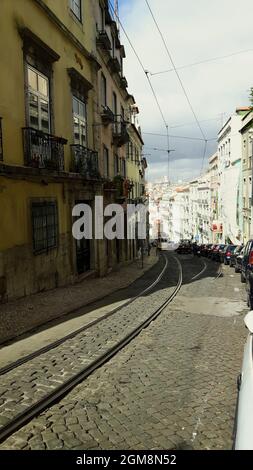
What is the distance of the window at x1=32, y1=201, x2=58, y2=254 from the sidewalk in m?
1.52

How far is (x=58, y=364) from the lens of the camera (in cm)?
623

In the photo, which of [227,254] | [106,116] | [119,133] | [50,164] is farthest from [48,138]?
[227,254]

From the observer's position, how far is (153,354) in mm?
6715

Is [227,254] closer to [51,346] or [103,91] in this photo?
[103,91]

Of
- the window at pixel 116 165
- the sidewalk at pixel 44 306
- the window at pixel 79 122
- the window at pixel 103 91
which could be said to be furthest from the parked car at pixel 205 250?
the sidewalk at pixel 44 306

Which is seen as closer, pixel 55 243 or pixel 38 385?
pixel 38 385

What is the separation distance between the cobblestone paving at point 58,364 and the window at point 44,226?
3.85 m

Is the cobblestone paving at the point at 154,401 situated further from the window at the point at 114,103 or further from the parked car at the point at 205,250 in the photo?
the parked car at the point at 205,250

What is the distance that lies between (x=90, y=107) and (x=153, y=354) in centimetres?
1422

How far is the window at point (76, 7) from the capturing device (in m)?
15.9

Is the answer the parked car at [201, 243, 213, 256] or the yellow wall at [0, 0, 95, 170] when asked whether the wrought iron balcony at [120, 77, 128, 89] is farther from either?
the parked car at [201, 243, 213, 256]

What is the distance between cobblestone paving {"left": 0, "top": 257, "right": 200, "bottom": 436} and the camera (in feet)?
16.1
